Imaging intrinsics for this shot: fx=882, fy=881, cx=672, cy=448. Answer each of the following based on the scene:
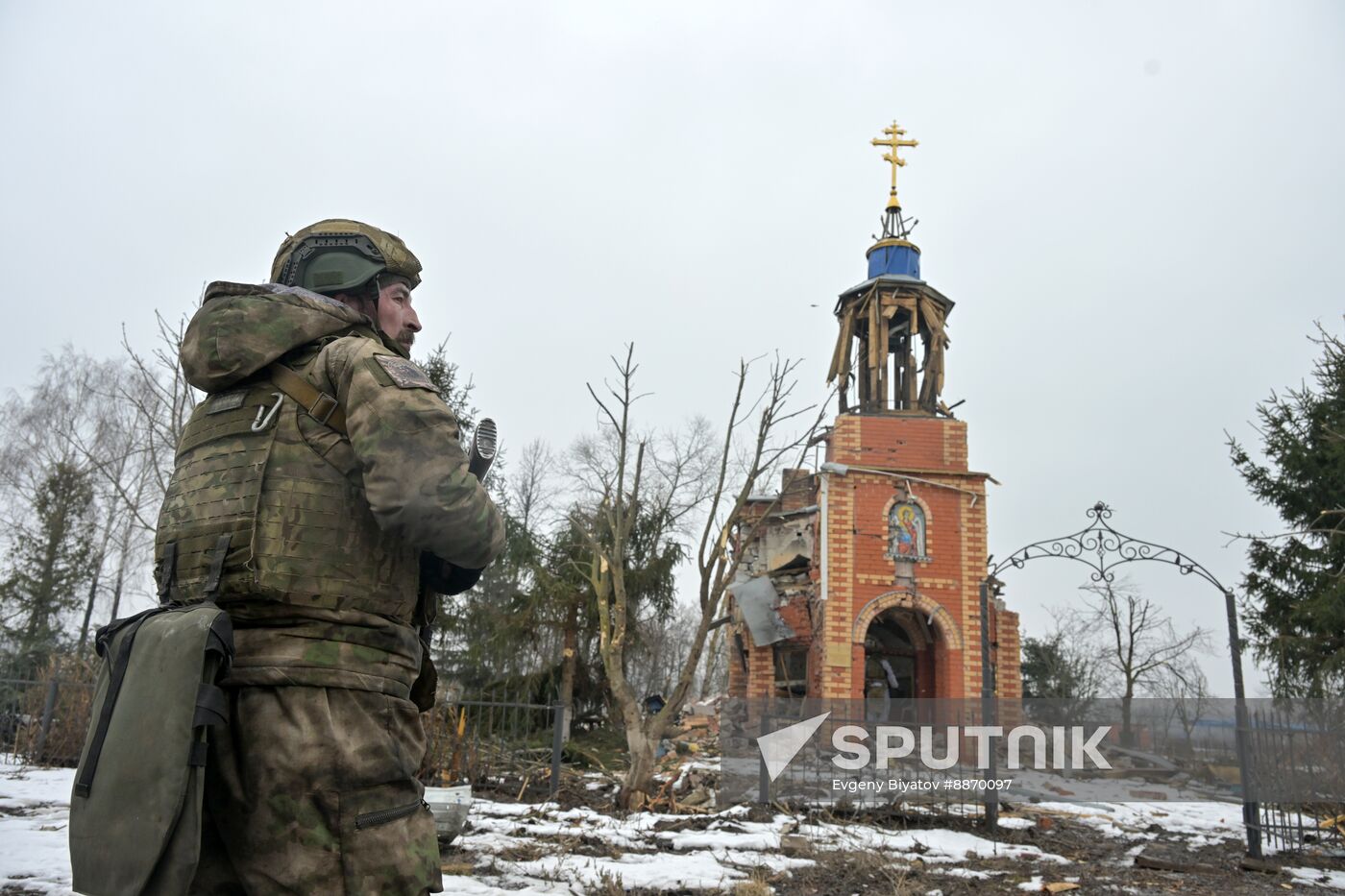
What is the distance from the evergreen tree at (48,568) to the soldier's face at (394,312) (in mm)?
23178

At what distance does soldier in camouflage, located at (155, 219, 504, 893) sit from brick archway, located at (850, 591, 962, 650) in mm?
16590

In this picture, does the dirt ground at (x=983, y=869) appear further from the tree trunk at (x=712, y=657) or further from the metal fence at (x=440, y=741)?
the tree trunk at (x=712, y=657)

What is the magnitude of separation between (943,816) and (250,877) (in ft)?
30.6

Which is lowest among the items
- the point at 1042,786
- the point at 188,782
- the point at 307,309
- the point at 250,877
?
the point at 1042,786

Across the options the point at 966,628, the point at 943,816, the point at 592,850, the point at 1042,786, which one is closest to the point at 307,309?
the point at 592,850

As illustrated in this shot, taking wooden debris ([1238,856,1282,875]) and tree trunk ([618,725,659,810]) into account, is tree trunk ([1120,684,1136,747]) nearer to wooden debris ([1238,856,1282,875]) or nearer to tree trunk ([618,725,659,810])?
wooden debris ([1238,856,1282,875])

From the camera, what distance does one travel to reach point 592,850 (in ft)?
23.6

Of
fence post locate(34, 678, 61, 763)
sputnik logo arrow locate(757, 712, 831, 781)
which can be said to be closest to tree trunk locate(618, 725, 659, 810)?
sputnik logo arrow locate(757, 712, 831, 781)

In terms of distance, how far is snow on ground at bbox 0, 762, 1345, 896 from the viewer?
579 centimetres

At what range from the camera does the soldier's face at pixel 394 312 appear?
2402 mm

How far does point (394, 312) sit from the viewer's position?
94.7 inches

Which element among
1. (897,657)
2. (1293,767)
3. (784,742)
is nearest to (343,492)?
(1293,767)

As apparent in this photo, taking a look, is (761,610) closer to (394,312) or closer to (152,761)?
(394,312)

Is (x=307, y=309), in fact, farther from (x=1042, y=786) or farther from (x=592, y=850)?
(x=1042, y=786)
